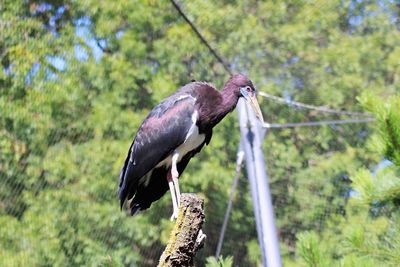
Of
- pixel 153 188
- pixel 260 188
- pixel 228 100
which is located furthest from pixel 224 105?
pixel 260 188

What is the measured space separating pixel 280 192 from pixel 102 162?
1.21m

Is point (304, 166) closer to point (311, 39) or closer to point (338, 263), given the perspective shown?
point (311, 39)

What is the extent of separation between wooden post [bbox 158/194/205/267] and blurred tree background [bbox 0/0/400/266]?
64.7 inches

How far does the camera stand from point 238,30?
4367mm

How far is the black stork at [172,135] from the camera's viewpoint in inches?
109

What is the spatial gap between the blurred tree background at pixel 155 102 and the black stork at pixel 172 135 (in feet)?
2.27

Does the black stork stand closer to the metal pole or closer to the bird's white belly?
the bird's white belly

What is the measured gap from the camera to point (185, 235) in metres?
1.44

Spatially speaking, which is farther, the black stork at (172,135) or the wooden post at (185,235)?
the black stork at (172,135)

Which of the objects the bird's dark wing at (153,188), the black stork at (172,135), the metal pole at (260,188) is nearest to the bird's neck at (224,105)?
the black stork at (172,135)

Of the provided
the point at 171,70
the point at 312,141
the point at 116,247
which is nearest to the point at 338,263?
the point at 116,247

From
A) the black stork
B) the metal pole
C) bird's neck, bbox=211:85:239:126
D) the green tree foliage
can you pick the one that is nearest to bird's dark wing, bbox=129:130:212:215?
the black stork

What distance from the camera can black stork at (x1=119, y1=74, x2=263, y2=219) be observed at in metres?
2.76

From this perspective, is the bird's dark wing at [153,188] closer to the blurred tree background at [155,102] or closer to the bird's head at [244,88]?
the bird's head at [244,88]
